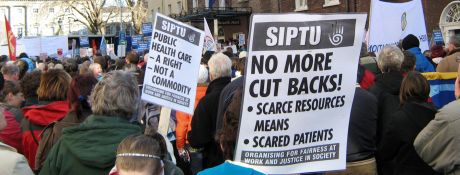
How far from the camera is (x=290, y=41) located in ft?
11.4

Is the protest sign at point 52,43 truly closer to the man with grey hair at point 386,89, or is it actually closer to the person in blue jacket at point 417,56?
the person in blue jacket at point 417,56

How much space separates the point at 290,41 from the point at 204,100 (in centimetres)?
230

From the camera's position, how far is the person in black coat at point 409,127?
484 centimetres

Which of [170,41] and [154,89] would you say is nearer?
[154,89]

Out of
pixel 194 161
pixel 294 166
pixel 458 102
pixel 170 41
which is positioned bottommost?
pixel 194 161

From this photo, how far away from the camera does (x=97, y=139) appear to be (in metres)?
3.42

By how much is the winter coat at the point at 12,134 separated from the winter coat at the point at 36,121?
0.11 metres

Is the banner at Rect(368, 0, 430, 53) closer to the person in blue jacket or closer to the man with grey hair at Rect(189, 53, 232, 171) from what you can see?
the person in blue jacket

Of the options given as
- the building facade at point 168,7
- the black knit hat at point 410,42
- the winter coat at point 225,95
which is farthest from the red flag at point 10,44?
the building facade at point 168,7

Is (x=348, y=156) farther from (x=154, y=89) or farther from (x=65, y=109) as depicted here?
(x=65, y=109)

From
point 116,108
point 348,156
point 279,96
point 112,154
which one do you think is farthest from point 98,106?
point 348,156

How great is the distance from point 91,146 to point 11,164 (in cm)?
45

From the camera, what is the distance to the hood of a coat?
3.37 m

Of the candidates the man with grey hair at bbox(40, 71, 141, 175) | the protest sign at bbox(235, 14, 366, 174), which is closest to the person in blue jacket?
the protest sign at bbox(235, 14, 366, 174)
